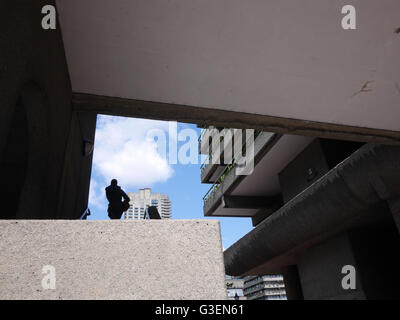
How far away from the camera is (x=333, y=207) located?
29.7 ft

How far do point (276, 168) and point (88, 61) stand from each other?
37.3 ft

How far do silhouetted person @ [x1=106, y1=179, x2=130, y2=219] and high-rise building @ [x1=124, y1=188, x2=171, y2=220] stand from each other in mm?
128181

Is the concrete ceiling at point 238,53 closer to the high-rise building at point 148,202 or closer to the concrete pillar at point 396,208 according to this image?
the concrete pillar at point 396,208

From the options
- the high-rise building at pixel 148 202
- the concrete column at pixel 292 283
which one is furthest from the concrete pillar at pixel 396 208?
the high-rise building at pixel 148 202

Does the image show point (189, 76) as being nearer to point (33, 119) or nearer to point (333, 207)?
point (33, 119)

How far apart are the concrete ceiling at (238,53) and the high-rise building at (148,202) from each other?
426 ft

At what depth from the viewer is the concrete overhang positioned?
7.34 metres

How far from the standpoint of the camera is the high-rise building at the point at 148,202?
141 meters

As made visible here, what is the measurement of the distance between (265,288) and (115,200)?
421 ft

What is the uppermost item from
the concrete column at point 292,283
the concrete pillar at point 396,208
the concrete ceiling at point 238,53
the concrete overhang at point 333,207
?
the concrete ceiling at point 238,53

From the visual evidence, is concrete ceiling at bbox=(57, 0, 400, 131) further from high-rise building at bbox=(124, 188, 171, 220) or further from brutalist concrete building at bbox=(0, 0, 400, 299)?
high-rise building at bbox=(124, 188, 171, 220)

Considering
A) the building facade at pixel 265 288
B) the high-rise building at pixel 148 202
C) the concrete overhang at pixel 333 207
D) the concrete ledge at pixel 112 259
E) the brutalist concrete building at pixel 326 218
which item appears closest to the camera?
the concrete ledge at pixel 112 259

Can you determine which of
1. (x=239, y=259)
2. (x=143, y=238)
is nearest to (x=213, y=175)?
(x=239, y=259)

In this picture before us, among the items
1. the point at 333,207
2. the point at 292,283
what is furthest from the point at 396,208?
the point at 292,283
